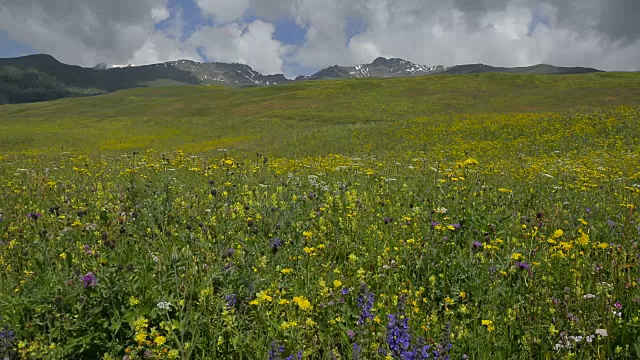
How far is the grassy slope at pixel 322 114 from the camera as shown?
28016mm

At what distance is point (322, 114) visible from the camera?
4566 centimetres

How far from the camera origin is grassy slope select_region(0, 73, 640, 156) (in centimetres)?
2802

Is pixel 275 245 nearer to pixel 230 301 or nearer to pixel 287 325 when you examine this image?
pixel 230 301

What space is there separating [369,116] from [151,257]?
134 feet

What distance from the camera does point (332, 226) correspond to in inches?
221

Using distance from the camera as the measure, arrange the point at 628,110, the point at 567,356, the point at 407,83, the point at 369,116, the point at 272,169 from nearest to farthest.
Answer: the point at 567,356 < the point at 272,169 < the point at 628,110 < the point at 369,116 < the point at 407,83

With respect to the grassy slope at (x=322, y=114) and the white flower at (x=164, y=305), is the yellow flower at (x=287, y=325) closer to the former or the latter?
the white flower at (x=164, y=305)

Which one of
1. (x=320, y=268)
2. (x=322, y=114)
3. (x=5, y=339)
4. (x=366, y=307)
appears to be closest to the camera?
(x=5, y=339)

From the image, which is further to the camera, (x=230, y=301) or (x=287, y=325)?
(x=230, y=301)

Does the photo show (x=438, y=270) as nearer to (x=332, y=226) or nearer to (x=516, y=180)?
(x=332, y=226)

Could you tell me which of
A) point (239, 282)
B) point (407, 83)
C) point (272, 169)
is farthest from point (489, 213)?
point (407, 83)

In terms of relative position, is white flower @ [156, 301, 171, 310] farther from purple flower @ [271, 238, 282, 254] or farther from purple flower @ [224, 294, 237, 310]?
purple flower @ [271, 238, 282, 254]

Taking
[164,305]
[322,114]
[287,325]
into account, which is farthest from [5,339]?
[322,114]

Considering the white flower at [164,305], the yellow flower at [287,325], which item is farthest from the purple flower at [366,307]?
the white flower at [164,305]
